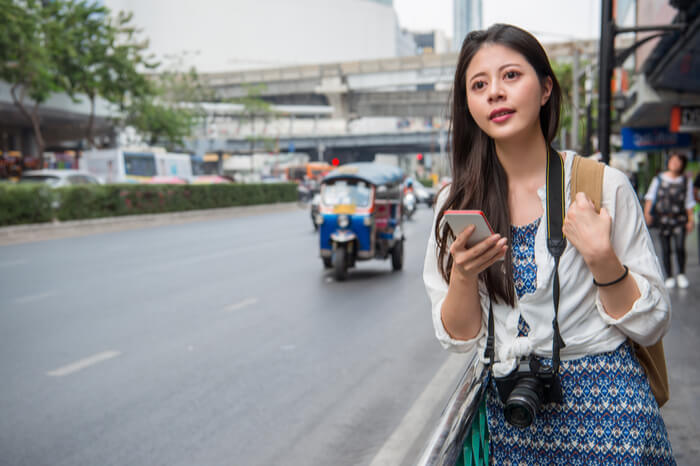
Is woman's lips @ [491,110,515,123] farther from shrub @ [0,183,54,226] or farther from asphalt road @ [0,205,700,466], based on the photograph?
shrub @ [0,183,54,226]

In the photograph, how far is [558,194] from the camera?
1.95m

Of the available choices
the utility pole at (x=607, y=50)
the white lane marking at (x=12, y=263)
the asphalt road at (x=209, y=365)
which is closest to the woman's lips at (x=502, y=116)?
the asphalt road at (x=209, y=365)

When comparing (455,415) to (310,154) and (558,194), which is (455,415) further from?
(310,154)

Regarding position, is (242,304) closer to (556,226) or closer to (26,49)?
(556,226)

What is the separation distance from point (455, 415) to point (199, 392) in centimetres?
397

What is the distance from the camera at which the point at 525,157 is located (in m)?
2.07

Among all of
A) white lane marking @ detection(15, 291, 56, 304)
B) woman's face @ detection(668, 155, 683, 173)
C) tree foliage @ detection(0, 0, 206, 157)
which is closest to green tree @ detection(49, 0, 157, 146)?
tree foliage @ detection(0, 0, 206, 157)

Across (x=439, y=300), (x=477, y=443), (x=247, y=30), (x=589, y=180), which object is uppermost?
(x=247, y=30)

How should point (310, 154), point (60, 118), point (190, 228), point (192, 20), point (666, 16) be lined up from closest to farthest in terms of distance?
point (666, 16), point (190, 228), point (60, 118), point (310, 154), point (192, 20)

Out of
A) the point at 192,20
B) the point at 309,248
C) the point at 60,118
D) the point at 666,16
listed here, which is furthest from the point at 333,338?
the point at 192,20

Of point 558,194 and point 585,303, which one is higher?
point 558,194

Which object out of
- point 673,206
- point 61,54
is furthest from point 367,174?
point 61,54

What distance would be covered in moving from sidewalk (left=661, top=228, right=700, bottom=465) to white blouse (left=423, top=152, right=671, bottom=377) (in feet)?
8.39

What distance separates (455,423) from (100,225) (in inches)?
937
